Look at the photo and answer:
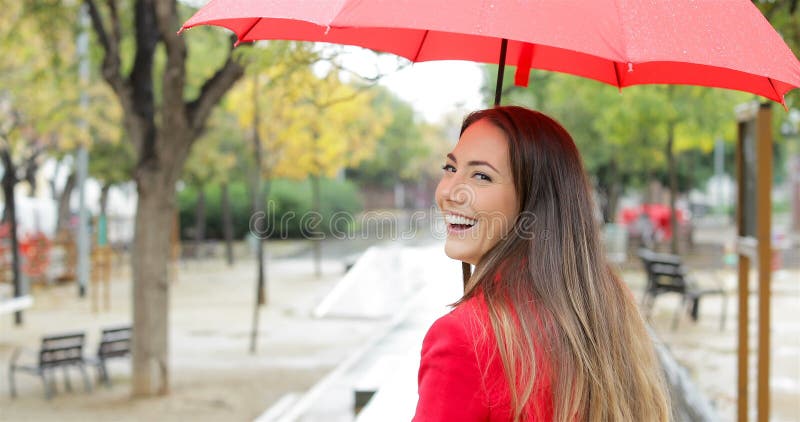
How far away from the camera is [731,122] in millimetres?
16047

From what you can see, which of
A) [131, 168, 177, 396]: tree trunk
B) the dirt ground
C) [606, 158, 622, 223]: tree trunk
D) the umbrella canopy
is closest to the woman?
the umbrella canopy

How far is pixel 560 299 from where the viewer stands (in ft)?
6.08

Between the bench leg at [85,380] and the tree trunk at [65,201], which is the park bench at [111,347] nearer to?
the bench leg at [85,380]

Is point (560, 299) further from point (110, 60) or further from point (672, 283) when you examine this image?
point (672, 283)

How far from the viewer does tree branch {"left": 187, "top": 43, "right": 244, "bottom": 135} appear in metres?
8.27

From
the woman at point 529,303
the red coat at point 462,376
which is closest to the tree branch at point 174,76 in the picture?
the woman at point 529,303

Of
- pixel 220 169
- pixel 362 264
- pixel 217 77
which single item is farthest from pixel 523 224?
pixel 220 169

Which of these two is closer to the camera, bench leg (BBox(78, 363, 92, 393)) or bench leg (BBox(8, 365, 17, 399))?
bench leg (BBox(8, 365, 17, 399))

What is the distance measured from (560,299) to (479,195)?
309 mm

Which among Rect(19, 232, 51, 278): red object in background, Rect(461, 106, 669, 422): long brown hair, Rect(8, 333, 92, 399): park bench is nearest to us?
Rect(461, 106, 669, 422): long brown hair

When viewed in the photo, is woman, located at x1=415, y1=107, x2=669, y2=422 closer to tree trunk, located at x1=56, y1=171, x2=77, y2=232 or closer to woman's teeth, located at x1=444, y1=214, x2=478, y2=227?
woman's teeth, located at x1=444, y1=214, x2=478, y2=227

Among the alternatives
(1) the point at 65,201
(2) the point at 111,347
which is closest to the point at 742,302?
(2) the point at 111,347

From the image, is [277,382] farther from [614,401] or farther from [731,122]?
[731,122]

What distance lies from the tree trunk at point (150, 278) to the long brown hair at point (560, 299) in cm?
711
